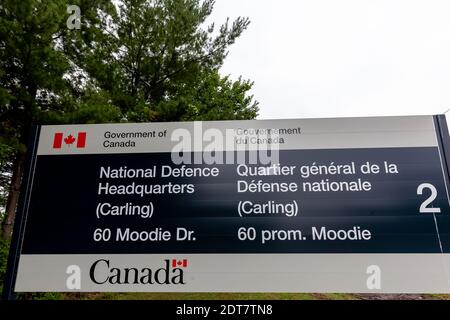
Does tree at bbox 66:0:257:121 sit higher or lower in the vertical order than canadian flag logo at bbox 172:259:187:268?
higher

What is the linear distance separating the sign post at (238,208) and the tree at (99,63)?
12.3ft

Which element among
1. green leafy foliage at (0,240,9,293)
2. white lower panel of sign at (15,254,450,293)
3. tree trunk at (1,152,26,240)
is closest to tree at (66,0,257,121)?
tree trunk at (1,152,26,240)

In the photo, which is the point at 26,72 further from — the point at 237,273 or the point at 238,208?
the point at 237,273

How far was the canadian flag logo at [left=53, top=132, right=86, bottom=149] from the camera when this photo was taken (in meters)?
3.36

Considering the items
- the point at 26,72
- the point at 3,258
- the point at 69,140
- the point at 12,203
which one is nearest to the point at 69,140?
the point at 69,140

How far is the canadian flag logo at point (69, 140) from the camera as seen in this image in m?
3.36

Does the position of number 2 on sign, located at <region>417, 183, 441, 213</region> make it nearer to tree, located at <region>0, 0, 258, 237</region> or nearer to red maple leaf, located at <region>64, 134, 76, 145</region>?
red maple leaf, located at <region>64, 134, 76, 145</region>

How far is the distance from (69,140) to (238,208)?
206 centimetres

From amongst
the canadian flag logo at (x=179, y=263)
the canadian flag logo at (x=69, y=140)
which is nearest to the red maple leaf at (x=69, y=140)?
the canadian flag logo at (x=69, y=140)

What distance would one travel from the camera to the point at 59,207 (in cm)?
311

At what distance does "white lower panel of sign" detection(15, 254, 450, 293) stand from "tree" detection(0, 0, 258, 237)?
425cm

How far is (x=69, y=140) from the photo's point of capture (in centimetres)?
337
